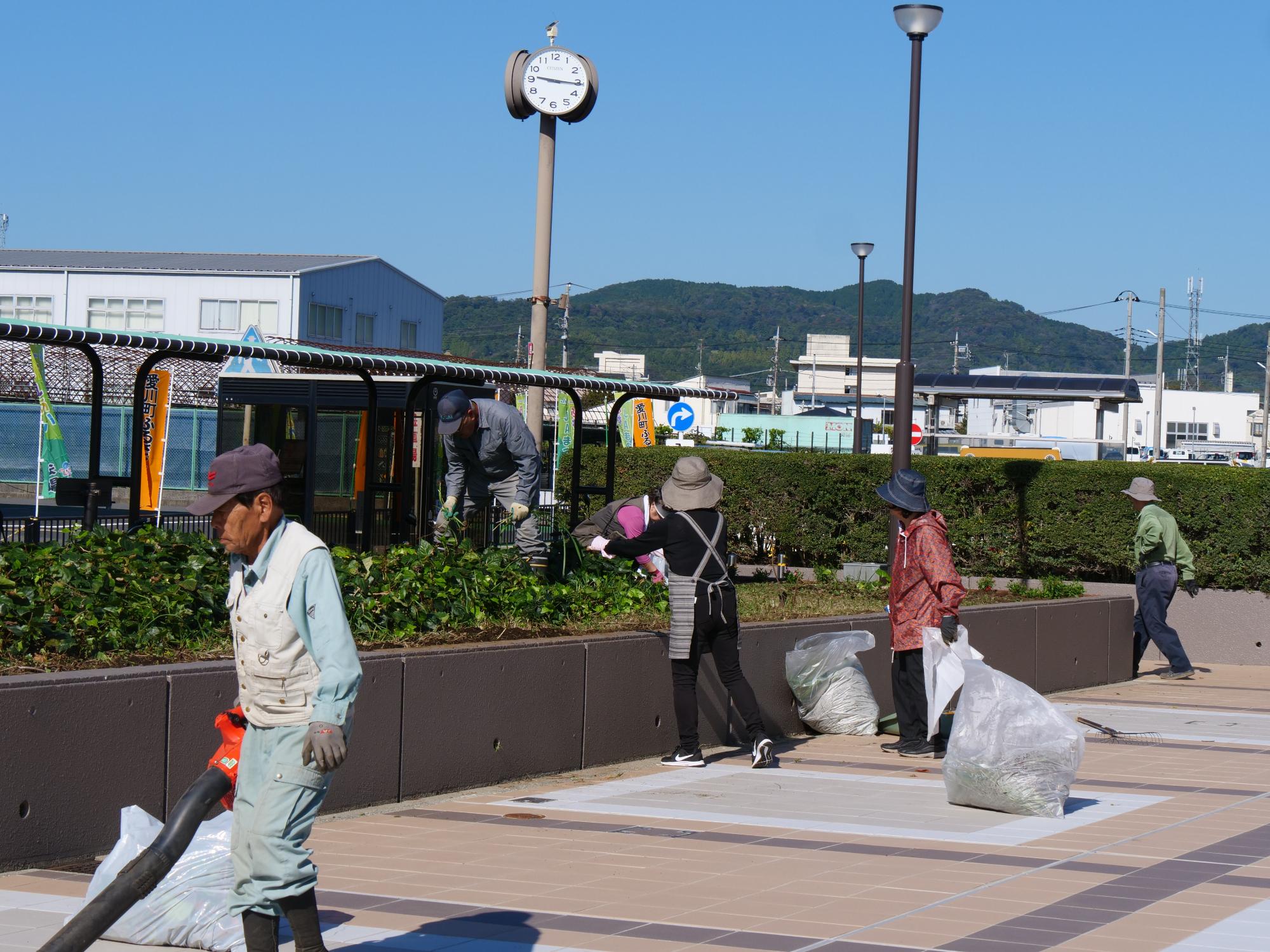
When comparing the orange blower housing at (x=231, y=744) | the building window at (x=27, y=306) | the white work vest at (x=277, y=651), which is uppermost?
the building window at (x=27, y=306)

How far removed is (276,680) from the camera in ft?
14.1

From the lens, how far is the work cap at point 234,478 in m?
4.24

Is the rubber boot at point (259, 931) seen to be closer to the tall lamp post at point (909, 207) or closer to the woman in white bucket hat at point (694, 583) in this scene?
the woman in white bucket hat at point (694, 583)

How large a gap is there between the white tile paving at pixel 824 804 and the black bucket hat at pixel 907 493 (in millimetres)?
1624

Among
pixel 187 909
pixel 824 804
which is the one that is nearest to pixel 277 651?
pixel 187 909

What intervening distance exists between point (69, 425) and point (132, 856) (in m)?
27.8

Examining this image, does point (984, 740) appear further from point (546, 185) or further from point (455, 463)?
point (546, 185)

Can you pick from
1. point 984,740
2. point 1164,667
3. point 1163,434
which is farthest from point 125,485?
point 1163,434

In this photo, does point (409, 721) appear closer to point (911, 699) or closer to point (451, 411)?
point (451, 411)

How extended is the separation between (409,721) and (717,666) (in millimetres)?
2085

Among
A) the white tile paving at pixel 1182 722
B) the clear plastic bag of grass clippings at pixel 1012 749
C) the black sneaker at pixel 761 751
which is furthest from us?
the white tile paving at pixel 1182 722

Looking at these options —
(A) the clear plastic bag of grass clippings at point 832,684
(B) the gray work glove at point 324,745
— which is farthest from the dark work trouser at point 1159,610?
(B) the gray work glove at point 324,745

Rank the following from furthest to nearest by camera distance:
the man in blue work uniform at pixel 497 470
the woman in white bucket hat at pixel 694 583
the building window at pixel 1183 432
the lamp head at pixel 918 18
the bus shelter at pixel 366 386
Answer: the building window at pixel 1183 432 → the lamp head at pixel 918 18 → the man in blue work uniform at pixel 497 470 → the woman in white bucket hat at pixel 694 583 → the bus shelter at pixel 366 386

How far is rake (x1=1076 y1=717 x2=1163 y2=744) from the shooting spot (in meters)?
10.8
